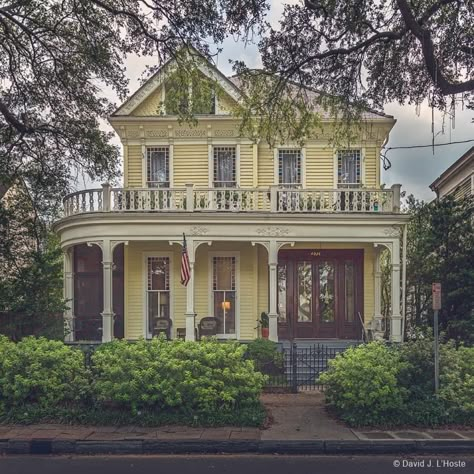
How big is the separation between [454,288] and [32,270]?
11545mm

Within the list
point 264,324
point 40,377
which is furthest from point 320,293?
point 40,377

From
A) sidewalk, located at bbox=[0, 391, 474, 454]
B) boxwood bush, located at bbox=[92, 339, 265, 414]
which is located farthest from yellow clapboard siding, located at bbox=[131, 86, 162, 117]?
sidewalk, located at bbox=[0, 391, 474, 454]

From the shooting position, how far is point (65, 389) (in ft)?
27.5

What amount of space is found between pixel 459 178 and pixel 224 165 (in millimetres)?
10017

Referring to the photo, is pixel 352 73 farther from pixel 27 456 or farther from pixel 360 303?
pixel 27 456

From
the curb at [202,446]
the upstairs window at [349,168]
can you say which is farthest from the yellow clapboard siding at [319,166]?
the curb at [202,446]

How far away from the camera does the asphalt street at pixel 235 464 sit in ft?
20.8

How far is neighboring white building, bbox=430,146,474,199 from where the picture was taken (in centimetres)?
1845

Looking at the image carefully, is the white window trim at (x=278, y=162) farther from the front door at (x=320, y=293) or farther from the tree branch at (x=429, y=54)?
the tree branch at (x=429, y=54)

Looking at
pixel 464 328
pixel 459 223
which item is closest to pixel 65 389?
pixel 464 328

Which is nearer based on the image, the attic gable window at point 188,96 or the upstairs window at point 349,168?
the attic gable window at point 188,96

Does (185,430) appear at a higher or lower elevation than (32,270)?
lower

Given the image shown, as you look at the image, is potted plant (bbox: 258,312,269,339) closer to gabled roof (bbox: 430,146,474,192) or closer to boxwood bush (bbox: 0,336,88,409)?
boxwood bush (bbox: 0,336,88,409)

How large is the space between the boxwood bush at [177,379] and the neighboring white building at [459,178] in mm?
12502
